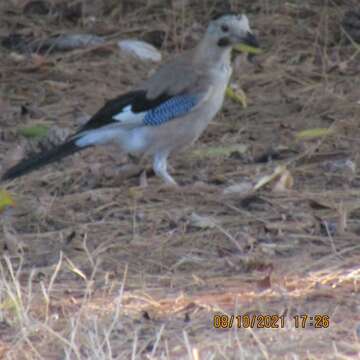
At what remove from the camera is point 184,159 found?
679 centimetres

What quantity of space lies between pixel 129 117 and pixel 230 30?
0.72m

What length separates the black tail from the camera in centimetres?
623

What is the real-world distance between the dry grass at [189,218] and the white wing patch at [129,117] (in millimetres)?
255

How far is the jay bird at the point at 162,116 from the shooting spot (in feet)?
21.0

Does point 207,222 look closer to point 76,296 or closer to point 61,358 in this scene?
point 76,296

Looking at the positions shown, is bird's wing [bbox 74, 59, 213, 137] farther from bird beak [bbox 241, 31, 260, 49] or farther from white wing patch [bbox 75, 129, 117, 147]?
bird beak [bbox 241, 31, 260, 49]

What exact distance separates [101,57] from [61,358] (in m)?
4.07

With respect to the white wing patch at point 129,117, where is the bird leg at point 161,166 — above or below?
below

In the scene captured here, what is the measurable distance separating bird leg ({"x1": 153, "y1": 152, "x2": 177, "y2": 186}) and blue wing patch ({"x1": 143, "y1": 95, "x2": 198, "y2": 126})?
16cm

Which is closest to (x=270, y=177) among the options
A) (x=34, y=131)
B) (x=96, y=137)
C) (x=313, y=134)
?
(x=313, y=134)

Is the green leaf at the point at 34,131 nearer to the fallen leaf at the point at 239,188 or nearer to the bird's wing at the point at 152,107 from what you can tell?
the bird's wing at the point at 152,107

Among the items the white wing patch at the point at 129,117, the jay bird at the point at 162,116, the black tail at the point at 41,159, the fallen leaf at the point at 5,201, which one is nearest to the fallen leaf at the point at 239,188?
the jay bird at the point at 162,116

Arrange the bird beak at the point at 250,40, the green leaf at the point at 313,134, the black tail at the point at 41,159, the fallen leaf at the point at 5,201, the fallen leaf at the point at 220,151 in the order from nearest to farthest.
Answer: the fallen leaf at the point at 5,201 → the black tail at the point at 41,159 → the bird beak at the point at 250,40 → the fallen leaf at the point at 220,151 → the green leaf at the point at 313,134
